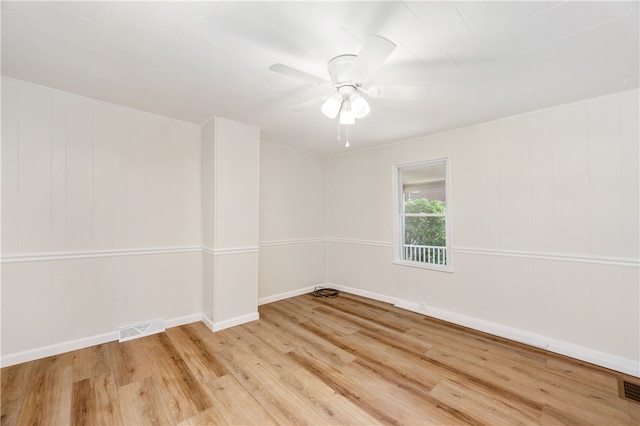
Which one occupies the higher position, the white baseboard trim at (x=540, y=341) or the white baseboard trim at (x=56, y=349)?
the white baseboard trim at (x=56, y=349)

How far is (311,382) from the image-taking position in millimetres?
2275

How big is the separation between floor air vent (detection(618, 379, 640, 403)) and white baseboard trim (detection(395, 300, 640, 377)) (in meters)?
0.21

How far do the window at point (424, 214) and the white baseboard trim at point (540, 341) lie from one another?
0.62m

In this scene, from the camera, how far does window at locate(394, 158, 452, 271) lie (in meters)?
3.83

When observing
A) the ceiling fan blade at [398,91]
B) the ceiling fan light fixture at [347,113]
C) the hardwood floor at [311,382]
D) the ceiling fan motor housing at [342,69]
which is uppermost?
the ceiling fan motor housing at [342,69]

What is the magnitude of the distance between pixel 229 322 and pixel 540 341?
137 inches

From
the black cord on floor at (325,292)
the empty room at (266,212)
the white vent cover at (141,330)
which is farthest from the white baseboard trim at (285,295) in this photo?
the white vent cover at (141,330)

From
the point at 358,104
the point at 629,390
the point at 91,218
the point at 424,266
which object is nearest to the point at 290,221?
the point at 424,266

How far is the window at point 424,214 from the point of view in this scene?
3828 millimetres

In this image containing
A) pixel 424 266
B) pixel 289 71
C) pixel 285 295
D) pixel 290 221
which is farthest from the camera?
pixel 290 221

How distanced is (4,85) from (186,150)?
1552 mm

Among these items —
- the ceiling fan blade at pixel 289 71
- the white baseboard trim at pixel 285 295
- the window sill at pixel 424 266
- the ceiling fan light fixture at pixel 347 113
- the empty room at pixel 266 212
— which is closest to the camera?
the ceiling fan blade at pixel 289 71

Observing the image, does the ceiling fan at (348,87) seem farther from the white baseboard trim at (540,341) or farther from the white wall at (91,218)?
the white baseboard trim at (540,341)

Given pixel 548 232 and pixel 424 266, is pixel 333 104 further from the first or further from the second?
pixel 424 266
